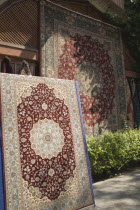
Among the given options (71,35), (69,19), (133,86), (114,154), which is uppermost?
(69,19)

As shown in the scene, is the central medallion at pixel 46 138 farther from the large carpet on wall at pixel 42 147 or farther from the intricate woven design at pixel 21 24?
the intricate woven design at pixel 21 24

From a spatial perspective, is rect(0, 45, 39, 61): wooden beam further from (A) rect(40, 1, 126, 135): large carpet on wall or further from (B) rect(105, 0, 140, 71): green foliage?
(B) rect(105, 0, 140, 71): green foliage

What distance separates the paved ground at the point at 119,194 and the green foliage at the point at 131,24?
14.4ft

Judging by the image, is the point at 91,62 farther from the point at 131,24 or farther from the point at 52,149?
the point at 52,149

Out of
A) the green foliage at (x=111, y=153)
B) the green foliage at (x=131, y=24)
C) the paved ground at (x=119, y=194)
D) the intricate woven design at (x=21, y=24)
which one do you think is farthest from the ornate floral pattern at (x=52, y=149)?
the green foliage at (x=131, y=24)

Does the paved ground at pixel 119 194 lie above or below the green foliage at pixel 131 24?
below

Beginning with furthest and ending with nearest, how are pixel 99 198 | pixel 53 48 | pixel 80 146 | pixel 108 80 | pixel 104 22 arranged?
1. pixel 104 22
2. pixel 108 80
3. pixel 53 48
4. pixel 99 198
5. pixel 80 146

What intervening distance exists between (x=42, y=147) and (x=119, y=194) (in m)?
1.34

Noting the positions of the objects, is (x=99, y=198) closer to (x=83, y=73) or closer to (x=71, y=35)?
(x=83, y=73)

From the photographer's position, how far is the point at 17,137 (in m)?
2.10

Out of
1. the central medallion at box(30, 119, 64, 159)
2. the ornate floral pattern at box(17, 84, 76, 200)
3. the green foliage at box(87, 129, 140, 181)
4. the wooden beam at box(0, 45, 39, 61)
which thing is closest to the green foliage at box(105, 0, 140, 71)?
the wooden beam at box(0, 45, 39, 61)

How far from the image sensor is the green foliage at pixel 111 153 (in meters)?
4.05

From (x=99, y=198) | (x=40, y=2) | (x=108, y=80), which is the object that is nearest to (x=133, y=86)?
(x=108, y=80)

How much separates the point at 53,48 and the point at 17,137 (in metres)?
3.30
